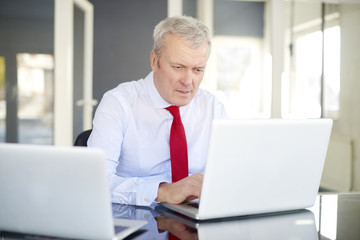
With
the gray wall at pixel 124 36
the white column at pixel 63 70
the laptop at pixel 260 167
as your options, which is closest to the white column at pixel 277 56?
the gray wall at pixel 124 36

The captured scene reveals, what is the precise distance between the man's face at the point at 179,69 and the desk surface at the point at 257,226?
686 millimetres

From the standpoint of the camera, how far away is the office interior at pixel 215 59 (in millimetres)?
4156

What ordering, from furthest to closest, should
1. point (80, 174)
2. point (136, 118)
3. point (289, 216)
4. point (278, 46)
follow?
point (278, 46), point (136, 118), point (289, 216), point (80, 174)

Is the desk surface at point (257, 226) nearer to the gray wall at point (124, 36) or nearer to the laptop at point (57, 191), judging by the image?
the laptop at point (57, 191)

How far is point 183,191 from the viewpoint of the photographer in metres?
1.25

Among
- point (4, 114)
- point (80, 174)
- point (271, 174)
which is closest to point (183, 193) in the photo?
point (271, 174)

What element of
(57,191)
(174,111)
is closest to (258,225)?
(57,191)

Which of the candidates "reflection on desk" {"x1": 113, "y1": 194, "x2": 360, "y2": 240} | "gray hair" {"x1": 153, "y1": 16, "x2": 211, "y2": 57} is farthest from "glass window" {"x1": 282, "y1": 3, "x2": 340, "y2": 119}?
"reflection on desk" {"x1": 113, "y1": 194, "x2": 360, "y2": 240}

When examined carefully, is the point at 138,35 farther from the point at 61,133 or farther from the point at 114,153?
the point at 114,153

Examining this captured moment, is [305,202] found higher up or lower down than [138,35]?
lower down

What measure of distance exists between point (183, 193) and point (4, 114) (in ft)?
12.3

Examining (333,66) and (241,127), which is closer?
(241,127)

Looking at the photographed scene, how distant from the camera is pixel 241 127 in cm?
102

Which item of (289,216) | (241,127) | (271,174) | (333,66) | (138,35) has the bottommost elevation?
(289,216)
